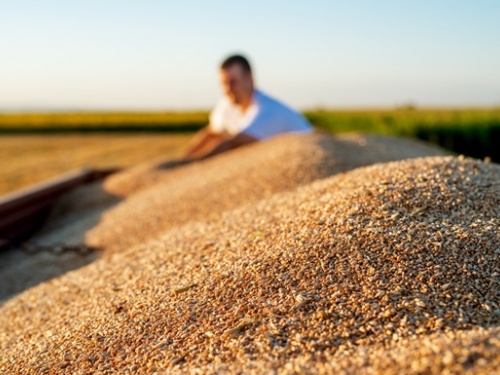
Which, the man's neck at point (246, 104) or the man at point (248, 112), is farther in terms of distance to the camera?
the man's neck at point (246, 104)

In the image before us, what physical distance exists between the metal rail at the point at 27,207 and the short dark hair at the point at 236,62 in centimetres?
219

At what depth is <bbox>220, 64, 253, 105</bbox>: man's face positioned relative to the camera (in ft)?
21.0

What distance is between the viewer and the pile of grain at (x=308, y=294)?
1887 mm

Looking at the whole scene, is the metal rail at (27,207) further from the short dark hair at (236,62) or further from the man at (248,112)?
the short dark hair at (236,62)

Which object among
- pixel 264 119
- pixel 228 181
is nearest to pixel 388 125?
pixel 264 119

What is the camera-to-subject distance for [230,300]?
2293 millimetres

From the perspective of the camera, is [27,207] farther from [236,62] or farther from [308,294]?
[308,294]

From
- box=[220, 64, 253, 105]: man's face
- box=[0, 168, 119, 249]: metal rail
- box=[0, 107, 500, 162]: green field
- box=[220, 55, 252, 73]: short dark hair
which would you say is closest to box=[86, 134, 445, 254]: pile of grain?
box=[0, 168, 119, 249]: metal rail

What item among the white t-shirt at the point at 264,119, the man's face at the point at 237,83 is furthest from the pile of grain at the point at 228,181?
the man's face at the point at 237,83

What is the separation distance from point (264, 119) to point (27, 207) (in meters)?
2.58

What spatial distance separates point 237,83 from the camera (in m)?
6.50

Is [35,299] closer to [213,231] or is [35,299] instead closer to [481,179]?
[213,231]

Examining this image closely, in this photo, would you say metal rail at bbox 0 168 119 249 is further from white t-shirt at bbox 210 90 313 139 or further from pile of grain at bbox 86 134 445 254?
white t-shirt at bbox 210 90 313 139

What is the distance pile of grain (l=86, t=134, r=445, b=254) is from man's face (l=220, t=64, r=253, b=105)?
2.60 feet
